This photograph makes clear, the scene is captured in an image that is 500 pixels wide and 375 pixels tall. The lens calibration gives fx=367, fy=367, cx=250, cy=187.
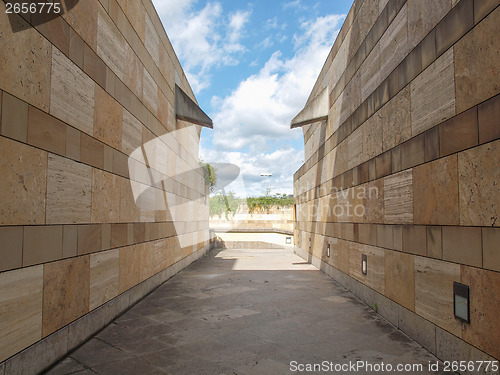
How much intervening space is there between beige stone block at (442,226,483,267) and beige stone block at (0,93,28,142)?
15.4ft

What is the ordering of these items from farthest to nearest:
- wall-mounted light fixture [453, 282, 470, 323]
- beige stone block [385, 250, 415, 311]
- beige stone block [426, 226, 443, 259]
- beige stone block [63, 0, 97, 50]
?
1. beige stone block [385, 250, 415, 311]
2. beige stone block [63, 0, 97, 50]
3. beige stone block [426, 226, 443, 259]
4. wall-mounted light fixture [453, 282, 470, 323]

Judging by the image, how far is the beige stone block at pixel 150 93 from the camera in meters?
8.10

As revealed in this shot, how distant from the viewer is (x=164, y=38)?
10039 mm

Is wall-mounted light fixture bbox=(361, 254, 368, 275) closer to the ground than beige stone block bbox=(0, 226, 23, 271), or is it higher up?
closer to the ground

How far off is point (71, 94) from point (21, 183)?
155 cm

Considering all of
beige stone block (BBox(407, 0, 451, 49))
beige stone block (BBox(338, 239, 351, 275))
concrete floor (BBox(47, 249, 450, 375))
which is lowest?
concrete floor (BBox(47, 249, 450, 375))

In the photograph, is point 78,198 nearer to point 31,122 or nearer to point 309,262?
point 31,122

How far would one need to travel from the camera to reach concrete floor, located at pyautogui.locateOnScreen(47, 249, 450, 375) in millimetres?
4188

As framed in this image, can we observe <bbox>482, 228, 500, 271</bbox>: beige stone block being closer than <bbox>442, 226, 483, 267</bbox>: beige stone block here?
Yes

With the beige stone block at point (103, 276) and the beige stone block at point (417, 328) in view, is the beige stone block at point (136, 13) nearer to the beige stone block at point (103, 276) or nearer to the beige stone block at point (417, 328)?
the beige stone block at point (103, 276)

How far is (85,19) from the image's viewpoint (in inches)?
200

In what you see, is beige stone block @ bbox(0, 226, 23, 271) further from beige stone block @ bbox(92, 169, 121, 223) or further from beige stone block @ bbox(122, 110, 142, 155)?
beige stone block @ bbox(122, 110, 142, 155)

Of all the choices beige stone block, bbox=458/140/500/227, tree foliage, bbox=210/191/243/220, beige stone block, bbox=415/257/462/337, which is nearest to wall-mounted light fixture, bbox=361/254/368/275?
beige stone block, bbox=415/257/462/337

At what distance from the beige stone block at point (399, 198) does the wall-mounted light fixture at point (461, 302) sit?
4.52 ft
